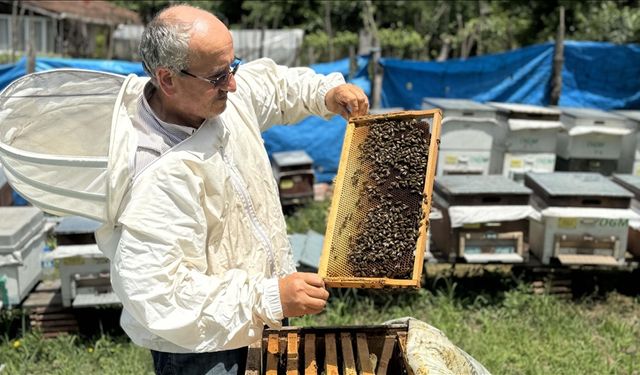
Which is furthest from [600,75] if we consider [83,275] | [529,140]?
[83,275]

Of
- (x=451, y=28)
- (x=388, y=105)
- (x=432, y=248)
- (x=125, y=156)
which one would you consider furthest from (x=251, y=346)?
(x=451, y=28)

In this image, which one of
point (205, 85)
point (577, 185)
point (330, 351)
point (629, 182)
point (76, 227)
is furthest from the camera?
point (629, 182)

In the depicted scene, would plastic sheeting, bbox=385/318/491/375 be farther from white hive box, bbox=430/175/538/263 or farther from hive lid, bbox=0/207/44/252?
hive lid, bbox=0/207/44/252

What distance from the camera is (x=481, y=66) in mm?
8109

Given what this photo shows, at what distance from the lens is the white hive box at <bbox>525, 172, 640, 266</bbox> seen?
4574mm

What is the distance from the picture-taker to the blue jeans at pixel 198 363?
2094 mm

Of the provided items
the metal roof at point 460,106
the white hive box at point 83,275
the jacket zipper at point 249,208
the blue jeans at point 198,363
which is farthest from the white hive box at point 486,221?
the blue jeans at point 198,363

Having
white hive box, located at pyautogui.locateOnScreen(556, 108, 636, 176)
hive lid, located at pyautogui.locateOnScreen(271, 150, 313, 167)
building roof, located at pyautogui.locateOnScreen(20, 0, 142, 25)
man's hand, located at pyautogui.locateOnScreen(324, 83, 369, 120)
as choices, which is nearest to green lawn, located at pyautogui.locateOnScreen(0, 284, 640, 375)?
white hive box, located at pyautogui.locateOnScreen(556, 108, 636, 176)

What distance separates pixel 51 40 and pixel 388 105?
61.3ft

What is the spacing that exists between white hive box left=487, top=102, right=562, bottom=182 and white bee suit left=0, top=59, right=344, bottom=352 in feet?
14.2

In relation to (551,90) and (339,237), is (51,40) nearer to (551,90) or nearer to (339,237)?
(551,90)

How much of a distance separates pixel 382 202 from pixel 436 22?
18.7 meters

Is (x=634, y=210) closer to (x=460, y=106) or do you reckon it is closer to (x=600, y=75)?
(x=460, y=106)

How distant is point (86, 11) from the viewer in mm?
24172
